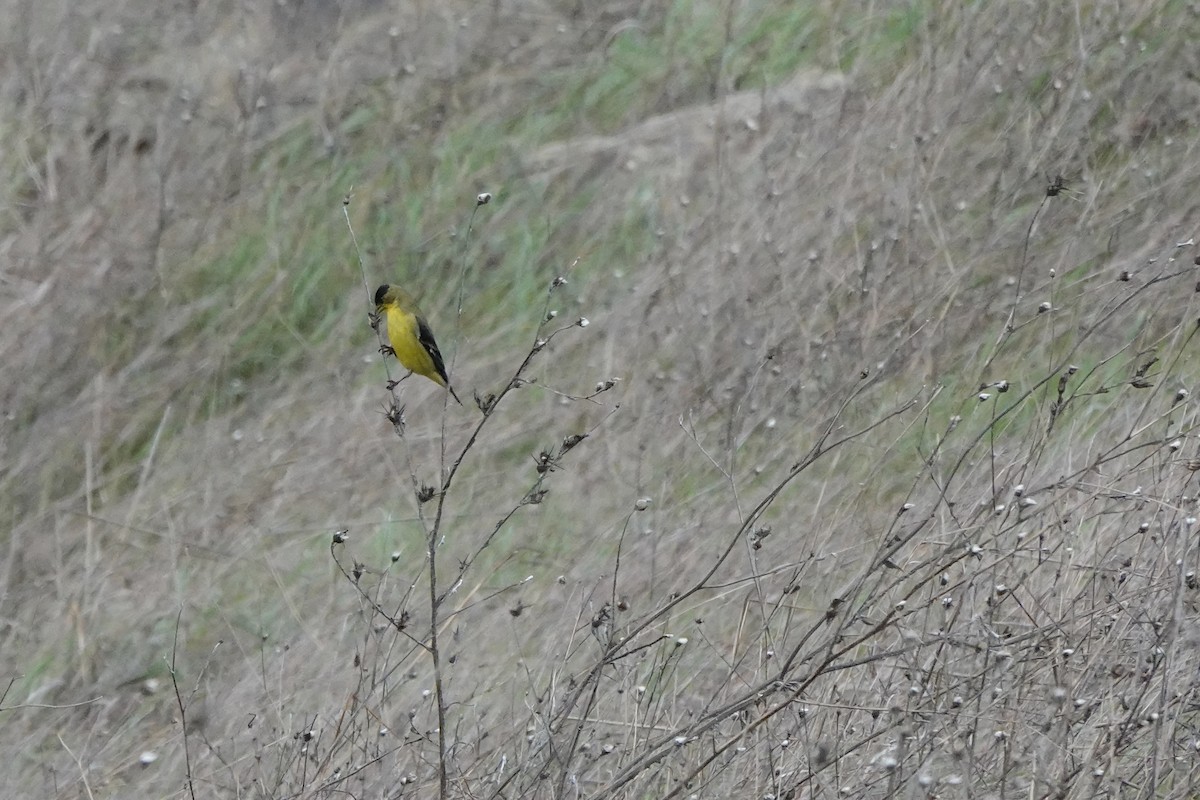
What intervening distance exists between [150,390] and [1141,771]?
207 inches

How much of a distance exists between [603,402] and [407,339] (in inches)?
34.6

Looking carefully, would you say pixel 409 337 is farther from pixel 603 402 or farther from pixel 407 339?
pixel 603 402

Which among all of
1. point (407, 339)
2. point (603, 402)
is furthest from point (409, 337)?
point (603, 402)

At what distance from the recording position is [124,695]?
5.18m

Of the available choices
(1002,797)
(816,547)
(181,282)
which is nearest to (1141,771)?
(1002,797)

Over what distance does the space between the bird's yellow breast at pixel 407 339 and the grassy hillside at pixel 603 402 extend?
1.96ft

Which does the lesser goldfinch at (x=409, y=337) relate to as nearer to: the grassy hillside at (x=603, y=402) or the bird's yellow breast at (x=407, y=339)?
the bird's yellow breast at (x=407, y=339)

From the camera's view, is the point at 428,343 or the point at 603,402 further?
the point at 603,402

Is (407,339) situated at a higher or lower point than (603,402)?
higher

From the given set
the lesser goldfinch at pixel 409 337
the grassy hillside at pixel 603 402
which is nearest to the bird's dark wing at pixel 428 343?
the lesser goldfinch at pixel 409 337

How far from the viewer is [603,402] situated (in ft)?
18.7

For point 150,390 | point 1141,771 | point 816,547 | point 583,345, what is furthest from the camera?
point 150,390

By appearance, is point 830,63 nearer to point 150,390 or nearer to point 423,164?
point 423,164

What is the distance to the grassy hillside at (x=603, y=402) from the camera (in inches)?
115
